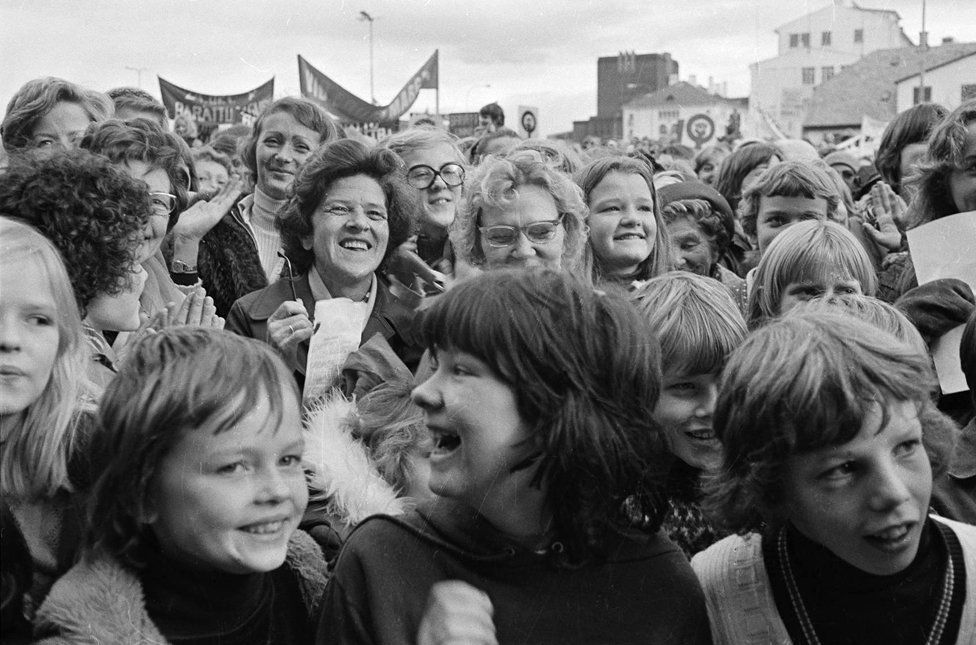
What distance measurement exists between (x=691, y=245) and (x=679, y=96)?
52.9 feet

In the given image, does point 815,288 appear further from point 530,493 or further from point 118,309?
point 118,309

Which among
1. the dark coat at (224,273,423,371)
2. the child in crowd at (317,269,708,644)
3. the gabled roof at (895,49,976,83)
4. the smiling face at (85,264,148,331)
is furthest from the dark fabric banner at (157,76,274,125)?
the gabled roof at (895,49,976,83)

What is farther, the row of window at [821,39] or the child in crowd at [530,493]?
the row of window at [821,39]

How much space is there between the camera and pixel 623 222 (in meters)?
3.84

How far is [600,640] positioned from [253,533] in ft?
2.28

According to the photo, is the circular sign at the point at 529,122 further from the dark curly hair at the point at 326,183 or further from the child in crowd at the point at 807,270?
the child in crowd at the point at 807,270

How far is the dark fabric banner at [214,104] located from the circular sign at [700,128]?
523 cm

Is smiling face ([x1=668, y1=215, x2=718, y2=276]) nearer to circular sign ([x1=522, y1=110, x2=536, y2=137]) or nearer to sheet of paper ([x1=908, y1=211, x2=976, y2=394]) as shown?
sheet of paper ([x1=908, y1=211, x2=976, y2=394])

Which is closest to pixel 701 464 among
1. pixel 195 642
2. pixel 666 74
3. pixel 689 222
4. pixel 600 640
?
pixel 600 640

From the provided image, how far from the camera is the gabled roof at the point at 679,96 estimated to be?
19.4 m

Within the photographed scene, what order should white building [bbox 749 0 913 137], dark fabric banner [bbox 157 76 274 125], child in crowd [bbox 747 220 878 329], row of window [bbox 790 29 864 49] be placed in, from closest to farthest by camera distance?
1. child in crowd [bbox 747 220 878 329]
2. dark fabric banner [bbox 157 76 274 125]
3. white building [bbox 749 0 913 137]
4. row of window [bbox 790 29 864 49]

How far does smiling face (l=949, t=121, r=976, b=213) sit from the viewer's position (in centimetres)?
366

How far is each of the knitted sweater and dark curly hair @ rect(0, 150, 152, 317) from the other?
162cm

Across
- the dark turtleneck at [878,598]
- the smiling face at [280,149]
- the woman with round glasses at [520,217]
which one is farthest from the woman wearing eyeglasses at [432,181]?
the dark turtleneck at [878,598]
